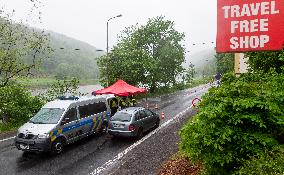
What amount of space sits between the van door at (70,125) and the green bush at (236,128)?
23.7 feet

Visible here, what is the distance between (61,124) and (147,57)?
1035 inches

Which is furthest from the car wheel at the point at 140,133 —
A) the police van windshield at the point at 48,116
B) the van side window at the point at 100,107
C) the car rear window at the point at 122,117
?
the police van windshield at the point at 48,116

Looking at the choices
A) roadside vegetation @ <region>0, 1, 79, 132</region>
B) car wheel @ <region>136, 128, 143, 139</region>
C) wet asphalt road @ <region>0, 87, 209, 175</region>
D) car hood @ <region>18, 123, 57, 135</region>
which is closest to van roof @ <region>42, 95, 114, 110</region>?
car hood @ <region>18, 123, 57, 135</region>

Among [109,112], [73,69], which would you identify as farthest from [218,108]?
[73,69]

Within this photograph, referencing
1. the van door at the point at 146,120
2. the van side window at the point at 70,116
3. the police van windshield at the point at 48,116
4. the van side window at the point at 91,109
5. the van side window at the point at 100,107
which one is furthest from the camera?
the van door at the point at 146,120

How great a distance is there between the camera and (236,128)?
23.9 feet

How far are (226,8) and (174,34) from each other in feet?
110

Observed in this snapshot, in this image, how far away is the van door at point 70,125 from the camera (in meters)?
13.4

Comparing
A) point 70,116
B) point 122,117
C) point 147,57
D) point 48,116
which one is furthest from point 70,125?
point 147,57

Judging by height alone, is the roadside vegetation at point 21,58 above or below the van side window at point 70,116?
above

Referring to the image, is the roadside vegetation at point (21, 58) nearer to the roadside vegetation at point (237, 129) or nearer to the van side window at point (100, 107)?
the van side window at point (100, 107)

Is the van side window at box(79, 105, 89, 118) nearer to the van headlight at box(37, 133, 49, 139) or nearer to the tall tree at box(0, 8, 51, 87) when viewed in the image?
the van headlight at box(37, 133, 49, 139)

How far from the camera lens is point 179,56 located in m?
43.8

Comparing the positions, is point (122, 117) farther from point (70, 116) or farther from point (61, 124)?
point (61, 124)
